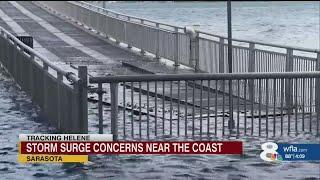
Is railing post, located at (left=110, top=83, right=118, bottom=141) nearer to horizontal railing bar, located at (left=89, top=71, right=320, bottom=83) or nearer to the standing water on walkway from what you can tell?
horizontal railing bar, located at (left=89, top=71, right=320, bottom=83)

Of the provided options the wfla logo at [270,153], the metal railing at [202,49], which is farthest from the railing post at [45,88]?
the wfla logo at [270,153]

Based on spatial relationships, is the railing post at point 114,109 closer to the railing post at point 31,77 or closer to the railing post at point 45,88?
the railing post at point 45,88

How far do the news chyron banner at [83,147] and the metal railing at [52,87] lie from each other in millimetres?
678

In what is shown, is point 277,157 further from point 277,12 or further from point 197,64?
point 277,12

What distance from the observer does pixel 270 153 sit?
7930 millimetres

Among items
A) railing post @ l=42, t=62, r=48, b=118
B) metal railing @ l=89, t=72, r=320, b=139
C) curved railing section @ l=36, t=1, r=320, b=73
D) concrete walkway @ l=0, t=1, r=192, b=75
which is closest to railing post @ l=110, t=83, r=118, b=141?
metal railing @ l=89, t=72, r=320, b=139

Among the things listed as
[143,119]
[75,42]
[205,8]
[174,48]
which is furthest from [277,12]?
[143,119]

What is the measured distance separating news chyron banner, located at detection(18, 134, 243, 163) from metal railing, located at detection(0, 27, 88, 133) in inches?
26.7

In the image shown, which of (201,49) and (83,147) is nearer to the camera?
(83,147)

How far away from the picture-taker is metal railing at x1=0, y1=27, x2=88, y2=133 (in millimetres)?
8555

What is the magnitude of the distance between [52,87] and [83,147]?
3113 mm

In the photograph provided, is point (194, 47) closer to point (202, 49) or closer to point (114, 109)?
point (202, 49)

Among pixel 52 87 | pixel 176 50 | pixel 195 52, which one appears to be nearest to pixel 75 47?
pixel 176 50

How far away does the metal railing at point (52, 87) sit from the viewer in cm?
855
